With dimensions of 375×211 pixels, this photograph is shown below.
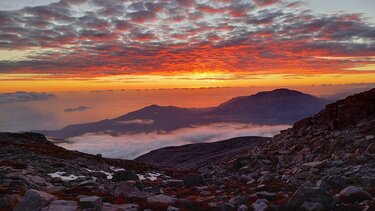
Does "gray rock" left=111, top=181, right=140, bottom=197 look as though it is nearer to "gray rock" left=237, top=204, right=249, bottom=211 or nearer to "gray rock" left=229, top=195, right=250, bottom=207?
"gray rock" left=229, top=195, right=250, bottom=207

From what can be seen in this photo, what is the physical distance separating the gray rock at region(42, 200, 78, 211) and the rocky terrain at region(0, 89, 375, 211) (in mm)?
50

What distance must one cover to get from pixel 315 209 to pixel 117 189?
12.8 m

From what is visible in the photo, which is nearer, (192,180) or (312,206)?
(312,206)

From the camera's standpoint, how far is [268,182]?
96.7 feet

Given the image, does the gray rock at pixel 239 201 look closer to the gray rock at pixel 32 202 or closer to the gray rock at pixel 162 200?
the gray rock at pixel 162 200

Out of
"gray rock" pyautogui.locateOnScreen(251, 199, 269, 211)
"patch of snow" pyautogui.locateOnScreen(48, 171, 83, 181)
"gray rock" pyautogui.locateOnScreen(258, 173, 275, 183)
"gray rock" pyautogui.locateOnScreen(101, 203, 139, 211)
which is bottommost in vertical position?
"patch of snow" pyautogui.locateOnScreen(48, 171, 83, 181)

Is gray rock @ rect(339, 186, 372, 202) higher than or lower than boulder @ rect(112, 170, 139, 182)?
higher

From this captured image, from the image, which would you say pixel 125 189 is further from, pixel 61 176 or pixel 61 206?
pixel 61 176

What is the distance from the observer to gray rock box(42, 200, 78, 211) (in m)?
19.2

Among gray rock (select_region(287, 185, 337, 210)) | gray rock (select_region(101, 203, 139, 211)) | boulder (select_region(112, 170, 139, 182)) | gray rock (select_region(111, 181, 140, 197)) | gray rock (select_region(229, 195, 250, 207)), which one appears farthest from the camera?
boulder (select_region(112, 170, 139, 182))

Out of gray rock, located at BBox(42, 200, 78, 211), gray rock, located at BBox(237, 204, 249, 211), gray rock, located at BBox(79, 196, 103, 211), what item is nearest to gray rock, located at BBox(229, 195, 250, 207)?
gray rock, located at BBox(237, 204, 249, 211)

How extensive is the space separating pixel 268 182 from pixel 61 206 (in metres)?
16.8

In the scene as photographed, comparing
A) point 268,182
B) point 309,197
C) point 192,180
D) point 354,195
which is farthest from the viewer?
point 192,180

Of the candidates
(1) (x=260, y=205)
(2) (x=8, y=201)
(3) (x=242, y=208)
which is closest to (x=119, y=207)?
(2) (x=8, y=201)
